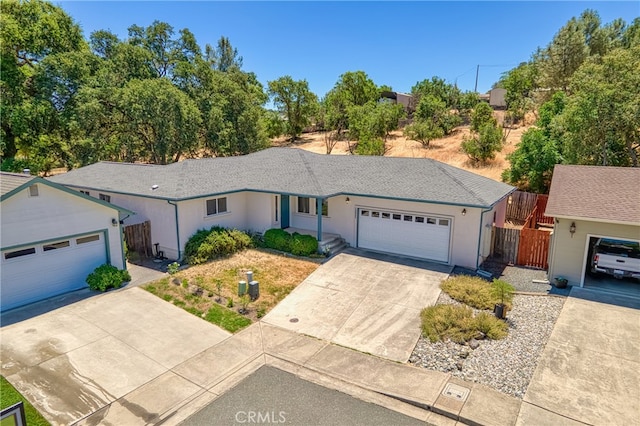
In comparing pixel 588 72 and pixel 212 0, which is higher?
pixel 212 0

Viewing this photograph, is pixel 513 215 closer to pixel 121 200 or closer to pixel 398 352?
pixel 398 352

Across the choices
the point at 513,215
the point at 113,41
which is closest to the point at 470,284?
the point at 513,215

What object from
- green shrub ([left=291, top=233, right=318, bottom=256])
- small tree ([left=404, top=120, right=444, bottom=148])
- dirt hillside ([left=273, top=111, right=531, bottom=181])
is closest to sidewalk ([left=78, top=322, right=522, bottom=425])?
green shrub ([left=291, top=233, right=318, bottom=256])

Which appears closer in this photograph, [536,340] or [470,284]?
[536,340]

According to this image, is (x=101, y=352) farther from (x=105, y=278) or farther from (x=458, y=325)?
(x=458, y=325)

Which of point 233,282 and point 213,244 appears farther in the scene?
point 213,244

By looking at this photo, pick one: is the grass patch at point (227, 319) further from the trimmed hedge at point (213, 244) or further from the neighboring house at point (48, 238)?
the neighboring house at point (48, 238)

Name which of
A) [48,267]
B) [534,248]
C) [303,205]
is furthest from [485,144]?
[48,267]
